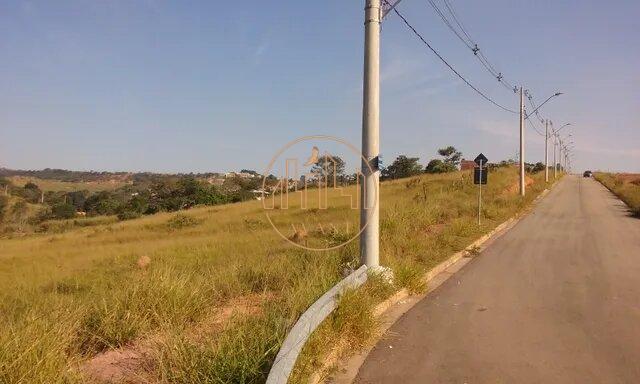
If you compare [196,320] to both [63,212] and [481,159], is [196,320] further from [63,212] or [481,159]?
[63,212]

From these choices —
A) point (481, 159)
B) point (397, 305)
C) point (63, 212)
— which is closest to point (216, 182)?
point (63, 212)

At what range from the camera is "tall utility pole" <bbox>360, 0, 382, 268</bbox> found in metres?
7.57

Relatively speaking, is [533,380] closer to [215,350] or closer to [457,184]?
[215,350]

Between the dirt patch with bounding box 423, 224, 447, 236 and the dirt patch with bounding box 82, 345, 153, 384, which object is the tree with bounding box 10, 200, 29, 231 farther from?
the dirt patch with bounding box 82, 345, 153, 384

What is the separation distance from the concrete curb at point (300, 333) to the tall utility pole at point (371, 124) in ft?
5.46

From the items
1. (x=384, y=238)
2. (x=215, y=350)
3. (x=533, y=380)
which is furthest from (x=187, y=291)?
(x=384, y=238)

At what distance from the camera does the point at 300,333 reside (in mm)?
4270

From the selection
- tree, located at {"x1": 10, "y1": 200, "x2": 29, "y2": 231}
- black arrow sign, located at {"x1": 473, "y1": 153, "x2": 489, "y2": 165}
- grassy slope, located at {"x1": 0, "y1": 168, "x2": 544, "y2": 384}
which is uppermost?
black arrow sign, located at {"x1": 473, "y1": 153, "x2": 489, "y2": 165}

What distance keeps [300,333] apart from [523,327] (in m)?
3.31

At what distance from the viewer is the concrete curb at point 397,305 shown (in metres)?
4.69

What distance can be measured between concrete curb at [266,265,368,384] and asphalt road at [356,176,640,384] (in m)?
0.69

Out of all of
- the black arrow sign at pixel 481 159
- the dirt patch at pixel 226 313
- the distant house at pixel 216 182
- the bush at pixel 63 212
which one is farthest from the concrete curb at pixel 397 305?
the bush at pixel 63 212

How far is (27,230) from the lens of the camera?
5297cm

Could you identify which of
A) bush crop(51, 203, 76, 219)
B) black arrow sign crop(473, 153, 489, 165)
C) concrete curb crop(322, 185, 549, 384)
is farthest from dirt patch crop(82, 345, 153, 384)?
bush crop(51, 203, 76, 219)
